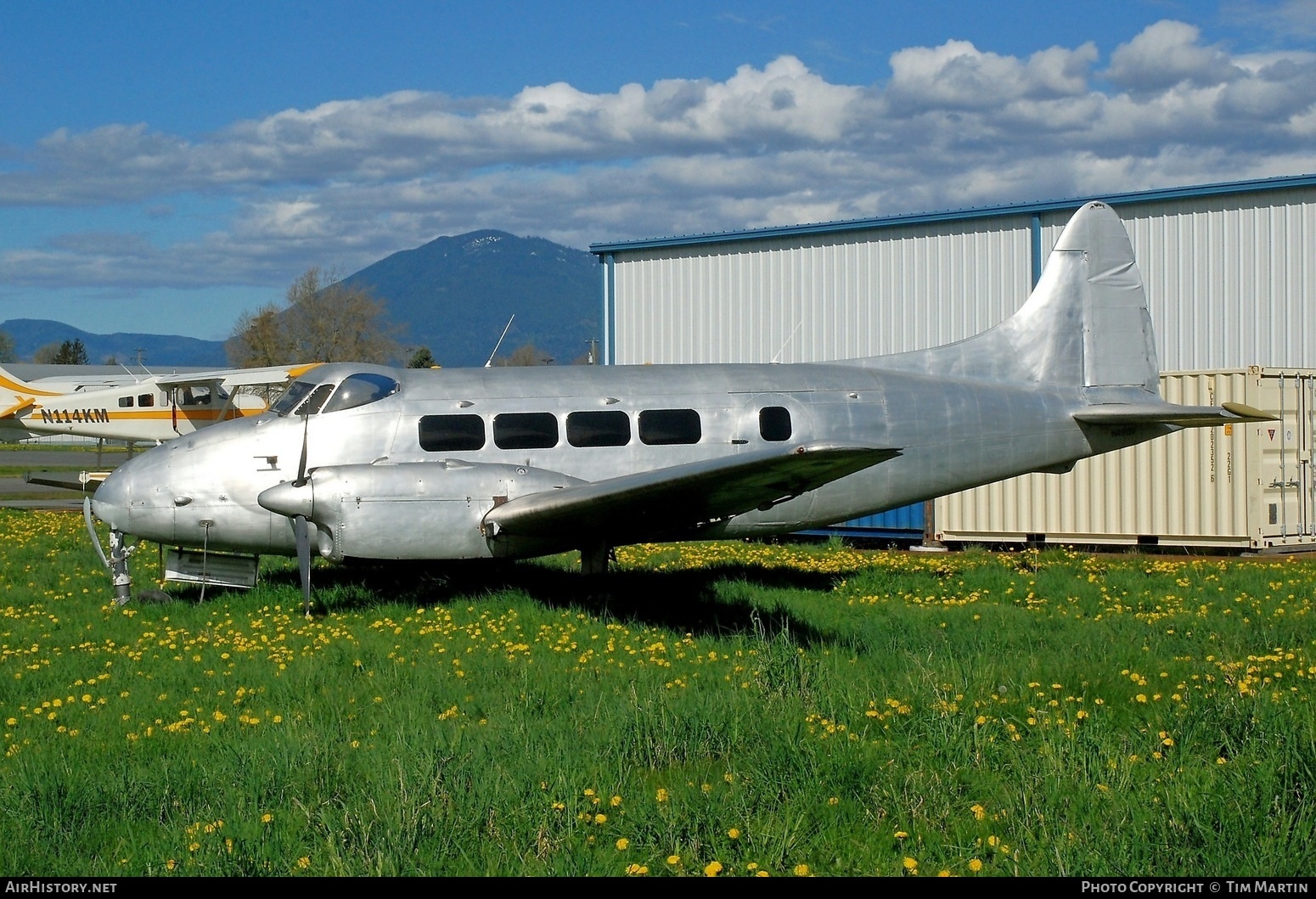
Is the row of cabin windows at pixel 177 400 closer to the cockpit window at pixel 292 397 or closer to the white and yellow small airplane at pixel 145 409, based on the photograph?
the white and yellow small airplane at pixel 145 409

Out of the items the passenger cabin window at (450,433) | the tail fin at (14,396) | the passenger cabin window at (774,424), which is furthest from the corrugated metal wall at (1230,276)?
the tail fin at (14,396)

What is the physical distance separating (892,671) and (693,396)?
510 centimetres

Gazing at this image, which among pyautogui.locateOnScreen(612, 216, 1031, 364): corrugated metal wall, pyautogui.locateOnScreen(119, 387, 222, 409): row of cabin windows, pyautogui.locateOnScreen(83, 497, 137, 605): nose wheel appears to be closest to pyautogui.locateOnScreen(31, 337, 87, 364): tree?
pyautogui.locateOnScreen(119, 387, 222, 409): row of cabin windows

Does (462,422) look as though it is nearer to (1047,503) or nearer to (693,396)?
(693,396)

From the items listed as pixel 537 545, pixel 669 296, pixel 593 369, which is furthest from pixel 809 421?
pixel 669 296

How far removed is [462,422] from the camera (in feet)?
41.1

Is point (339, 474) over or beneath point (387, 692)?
over

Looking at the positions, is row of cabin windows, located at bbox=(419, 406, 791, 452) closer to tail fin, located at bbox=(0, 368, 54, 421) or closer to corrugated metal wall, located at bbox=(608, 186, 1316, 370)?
corrugated metal wall, located at bbox=(608, 186, 1316, 370)

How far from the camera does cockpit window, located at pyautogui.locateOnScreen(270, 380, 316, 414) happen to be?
12492 mm

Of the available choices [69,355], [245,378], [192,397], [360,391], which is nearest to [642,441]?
[360,391]

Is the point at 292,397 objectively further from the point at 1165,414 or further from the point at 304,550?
the point at 1165,414

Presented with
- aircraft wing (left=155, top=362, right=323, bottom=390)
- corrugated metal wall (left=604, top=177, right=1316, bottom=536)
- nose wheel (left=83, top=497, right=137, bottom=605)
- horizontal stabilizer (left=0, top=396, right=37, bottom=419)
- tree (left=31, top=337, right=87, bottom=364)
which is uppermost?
tree (left=31, top=337, right=87, bottom=364)

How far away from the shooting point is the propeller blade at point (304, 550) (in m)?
11.3

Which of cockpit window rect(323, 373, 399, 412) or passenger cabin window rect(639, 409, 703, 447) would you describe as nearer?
cockpit window rect(323, 373, 399, 412)
